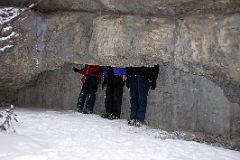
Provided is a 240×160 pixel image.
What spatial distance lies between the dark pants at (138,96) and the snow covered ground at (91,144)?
36cm

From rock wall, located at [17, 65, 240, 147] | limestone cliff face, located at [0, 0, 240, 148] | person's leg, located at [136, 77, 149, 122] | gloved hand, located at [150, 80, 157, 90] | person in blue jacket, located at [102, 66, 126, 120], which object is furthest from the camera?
person in blue jacket, located at [102, 66, 126, 120]

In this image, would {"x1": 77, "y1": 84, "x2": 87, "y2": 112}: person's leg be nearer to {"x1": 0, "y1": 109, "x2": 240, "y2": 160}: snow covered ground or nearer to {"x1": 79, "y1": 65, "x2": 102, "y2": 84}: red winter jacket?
{"x1": 79, "y1": 65, "x2": 102, "y2": 84}: red winter jacket

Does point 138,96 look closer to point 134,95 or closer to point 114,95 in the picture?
point 134,95

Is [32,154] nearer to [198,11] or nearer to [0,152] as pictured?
[0,152]

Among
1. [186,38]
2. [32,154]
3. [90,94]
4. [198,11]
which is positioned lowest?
[32,154]

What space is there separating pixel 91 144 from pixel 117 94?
2.49 metres

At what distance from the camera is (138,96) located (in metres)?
7.01

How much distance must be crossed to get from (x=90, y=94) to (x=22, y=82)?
1427 millimetres

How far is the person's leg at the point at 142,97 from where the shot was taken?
684cm

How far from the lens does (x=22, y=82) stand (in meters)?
7.56

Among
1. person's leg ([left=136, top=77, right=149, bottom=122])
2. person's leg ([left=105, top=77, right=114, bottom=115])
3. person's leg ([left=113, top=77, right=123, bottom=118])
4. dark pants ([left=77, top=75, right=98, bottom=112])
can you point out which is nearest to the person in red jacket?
dark pants ([left=77, top=75, right=98, bottom=112])

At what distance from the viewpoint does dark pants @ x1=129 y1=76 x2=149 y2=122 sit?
6852 mm

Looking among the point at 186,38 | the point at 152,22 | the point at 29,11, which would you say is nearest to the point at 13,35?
the point at 29,11

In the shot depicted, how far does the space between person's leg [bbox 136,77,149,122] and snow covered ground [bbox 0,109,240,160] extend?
13.3 inches
